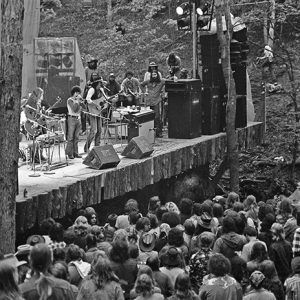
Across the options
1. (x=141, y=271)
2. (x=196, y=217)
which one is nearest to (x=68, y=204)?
(x=196, y=217)

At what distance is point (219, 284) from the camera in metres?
8.69

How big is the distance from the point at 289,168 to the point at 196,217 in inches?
535

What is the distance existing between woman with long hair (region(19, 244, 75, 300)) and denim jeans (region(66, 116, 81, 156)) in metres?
11.2

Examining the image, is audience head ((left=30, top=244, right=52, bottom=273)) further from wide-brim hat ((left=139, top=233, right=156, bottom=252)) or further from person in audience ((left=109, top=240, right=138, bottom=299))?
wide-brim hat ((left=139, top=233, right=156, bottom=252))

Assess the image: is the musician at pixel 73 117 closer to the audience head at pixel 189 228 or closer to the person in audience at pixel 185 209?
the person in audience at pixel 185 209

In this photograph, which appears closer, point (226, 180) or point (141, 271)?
point (141, 271)

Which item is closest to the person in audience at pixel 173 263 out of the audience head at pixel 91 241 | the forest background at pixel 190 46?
the audience head at pixel 91 241

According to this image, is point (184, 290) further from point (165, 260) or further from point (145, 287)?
point (165, 260)

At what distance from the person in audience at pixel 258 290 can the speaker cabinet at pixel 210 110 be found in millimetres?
12881

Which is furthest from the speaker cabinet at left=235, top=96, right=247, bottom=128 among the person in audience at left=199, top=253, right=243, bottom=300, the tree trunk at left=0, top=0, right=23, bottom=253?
the person in audience at left=199, top=253, right=243, bottom=300

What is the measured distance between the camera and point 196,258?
32.2ft

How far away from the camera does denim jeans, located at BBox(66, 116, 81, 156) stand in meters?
18.6

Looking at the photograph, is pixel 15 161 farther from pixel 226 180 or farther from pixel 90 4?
pixel 90 4

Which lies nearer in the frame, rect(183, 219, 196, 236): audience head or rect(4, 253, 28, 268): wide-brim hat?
rect(4, 253, 28, 268): wide-brim hat
